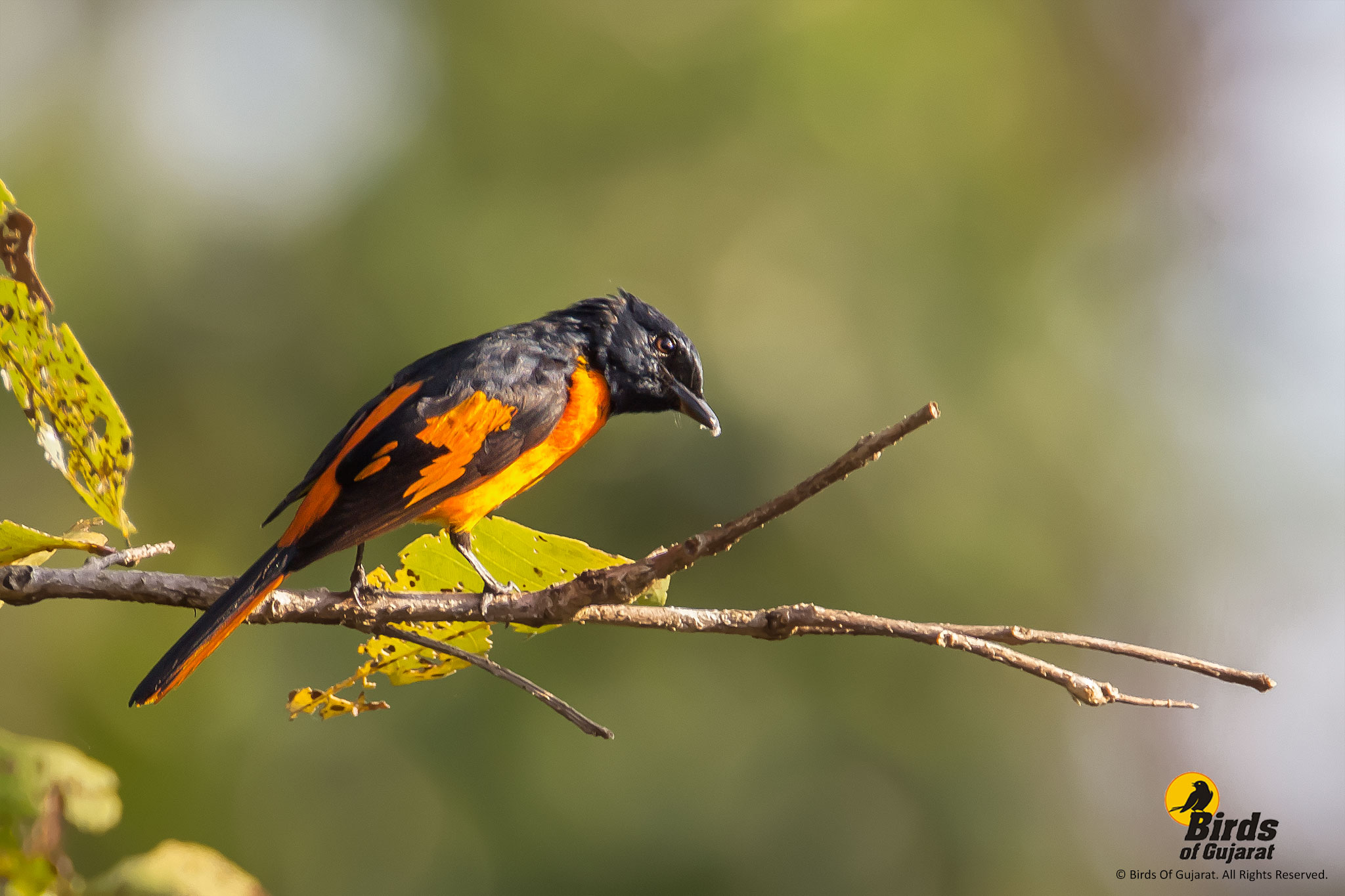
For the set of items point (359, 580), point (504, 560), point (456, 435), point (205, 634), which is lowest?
point (205, 634)

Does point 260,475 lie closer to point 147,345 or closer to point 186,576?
point 147,345

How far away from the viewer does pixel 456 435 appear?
10.5 feet

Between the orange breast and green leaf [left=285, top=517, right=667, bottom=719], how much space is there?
387mm

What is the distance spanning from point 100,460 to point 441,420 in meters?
1.18

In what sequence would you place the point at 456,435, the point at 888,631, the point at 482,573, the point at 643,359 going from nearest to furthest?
the point at 888,631, the point at 482,573, the point at 456,435, the point at 643,359

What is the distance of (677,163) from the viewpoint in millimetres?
10453

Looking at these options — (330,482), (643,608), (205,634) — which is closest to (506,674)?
(643,608)

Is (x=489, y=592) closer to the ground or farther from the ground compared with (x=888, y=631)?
closer to the ground

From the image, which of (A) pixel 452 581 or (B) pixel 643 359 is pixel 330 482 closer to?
(A) pixel 452 581

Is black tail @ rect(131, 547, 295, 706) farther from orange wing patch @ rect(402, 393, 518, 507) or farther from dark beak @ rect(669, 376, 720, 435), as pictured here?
dark beak @ rect(669, 376, 720, 435)

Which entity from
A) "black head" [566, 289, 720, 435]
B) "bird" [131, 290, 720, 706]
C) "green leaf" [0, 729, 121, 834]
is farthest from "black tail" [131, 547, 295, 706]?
"black head" [566, 289, 720, 435]

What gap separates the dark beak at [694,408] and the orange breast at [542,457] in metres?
0.27

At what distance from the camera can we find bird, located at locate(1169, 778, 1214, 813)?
3246 millimetres

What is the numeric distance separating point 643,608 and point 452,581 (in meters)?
0.63
